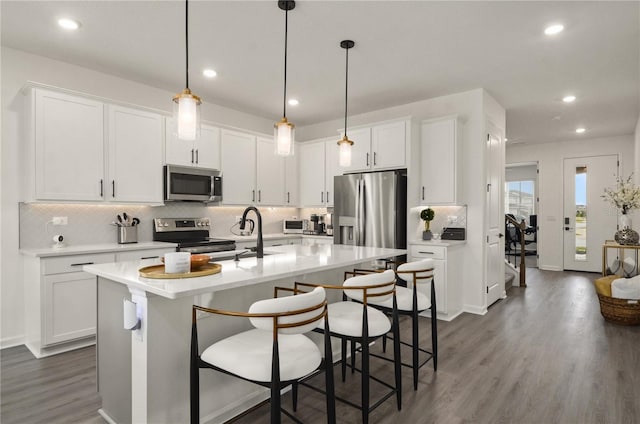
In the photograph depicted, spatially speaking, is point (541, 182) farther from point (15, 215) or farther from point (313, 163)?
point (15, 215)

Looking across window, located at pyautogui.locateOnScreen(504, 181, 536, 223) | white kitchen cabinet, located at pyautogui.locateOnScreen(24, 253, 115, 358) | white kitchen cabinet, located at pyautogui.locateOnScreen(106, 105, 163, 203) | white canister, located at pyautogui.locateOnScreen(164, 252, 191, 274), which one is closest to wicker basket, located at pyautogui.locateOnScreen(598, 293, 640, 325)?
white canister, located at pyautogui.locateOnScreen(164, 252, 191, 274)

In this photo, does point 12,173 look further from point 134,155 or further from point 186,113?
point 186,113

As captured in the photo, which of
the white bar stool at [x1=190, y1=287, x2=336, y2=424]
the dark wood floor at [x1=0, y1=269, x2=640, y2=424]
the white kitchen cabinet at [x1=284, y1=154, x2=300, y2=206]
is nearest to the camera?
the white bar stool at [x1=190, y1=287, x2=336, y2=424]

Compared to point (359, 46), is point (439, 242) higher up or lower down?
lower down

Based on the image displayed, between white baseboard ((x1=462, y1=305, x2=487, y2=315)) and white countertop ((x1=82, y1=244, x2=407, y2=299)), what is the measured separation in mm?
2298

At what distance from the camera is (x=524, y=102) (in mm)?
5105

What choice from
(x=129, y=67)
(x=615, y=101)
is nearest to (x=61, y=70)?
(x=129, y=67)

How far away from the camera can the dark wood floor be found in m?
2.29

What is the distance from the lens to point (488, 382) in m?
2.73

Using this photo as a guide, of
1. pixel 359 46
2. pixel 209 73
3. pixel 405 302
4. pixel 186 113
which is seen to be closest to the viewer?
pixel 186 113

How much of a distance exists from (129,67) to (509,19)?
362cm

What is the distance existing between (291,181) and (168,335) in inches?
162

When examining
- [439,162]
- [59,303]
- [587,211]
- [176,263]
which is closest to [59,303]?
[59,303]

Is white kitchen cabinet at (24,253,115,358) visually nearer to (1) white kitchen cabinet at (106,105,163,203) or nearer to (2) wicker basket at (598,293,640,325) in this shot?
(1) white kitchen cabinet at (106,105,163,203)
